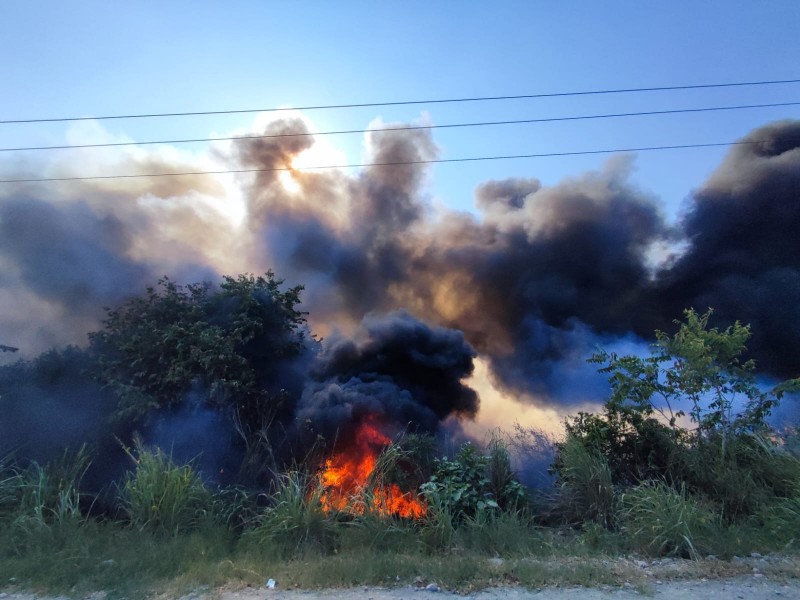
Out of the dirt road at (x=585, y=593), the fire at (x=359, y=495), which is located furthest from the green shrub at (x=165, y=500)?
the dirt road at (x=585, y=593)

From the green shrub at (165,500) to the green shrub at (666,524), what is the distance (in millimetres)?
4904

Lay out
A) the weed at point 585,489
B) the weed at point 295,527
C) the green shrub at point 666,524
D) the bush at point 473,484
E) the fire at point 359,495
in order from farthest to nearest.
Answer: the weed at point 585,489, the bush at point 473,484, the fire at point 359,495, the weed at point 295,527, the green shrub at point 666,524

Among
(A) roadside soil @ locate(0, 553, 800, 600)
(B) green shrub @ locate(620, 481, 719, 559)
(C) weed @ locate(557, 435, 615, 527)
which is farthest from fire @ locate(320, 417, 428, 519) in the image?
(B) green shrub @ locate(620, 481, 719, 559)

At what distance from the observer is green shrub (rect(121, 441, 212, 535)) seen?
19.8 ft

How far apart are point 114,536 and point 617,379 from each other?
7.12 meters

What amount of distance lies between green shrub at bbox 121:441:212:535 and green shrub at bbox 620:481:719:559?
4904 mm

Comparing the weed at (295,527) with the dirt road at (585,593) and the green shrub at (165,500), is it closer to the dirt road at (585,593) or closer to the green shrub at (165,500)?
the green shrub at (165,500)

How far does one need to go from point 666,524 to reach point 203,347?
725 centimetres

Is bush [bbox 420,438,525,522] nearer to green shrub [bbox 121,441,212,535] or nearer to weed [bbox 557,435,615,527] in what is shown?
weed [bbox 557,435,615,527]

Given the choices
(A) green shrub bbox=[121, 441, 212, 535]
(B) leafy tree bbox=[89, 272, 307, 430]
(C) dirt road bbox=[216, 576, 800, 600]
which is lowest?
(C) dirt road bbox=[216, 576, 800, 600]

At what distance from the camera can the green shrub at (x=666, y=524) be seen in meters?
5.52

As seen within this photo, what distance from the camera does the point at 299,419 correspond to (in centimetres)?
926

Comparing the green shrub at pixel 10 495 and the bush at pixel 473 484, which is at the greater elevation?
the bush at pixel 473 484

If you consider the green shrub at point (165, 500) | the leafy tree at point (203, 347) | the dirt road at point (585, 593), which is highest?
the leafy tree at point (203, 347)
